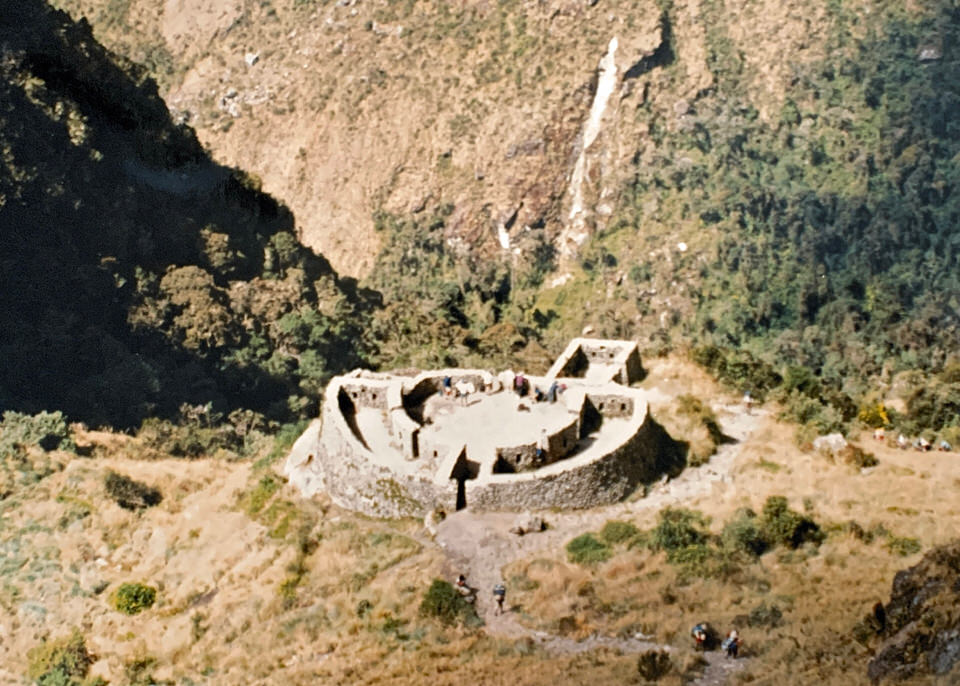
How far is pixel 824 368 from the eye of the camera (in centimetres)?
6300

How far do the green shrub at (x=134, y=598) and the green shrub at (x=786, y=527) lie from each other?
16153mm

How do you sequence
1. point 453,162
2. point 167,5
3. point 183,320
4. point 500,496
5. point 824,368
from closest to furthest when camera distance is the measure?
point 500,496 < point 183,320 < point 824,368 < point 453,162 < point 167,5

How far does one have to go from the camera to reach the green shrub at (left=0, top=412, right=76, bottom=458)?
4031cm

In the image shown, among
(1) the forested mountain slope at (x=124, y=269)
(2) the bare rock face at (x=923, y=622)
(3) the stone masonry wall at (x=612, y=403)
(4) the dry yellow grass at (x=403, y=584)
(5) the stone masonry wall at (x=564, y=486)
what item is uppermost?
(1) the forested mountain slope at (x=124, y=269)

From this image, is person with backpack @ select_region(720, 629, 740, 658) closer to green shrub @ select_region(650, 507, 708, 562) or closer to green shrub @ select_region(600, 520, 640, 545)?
green shrub @ select_region(650, 507, 708, 562)

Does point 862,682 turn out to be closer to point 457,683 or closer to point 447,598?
point 457,683

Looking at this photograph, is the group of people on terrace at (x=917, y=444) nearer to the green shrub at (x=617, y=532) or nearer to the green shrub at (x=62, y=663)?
the green shrub at (x=617, y=532)

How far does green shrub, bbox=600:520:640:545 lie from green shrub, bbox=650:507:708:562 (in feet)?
1.77

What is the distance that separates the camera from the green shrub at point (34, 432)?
40.3 m

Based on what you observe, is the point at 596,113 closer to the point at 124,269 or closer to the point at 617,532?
the point at 124,269

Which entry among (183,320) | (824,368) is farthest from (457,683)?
(824,368)

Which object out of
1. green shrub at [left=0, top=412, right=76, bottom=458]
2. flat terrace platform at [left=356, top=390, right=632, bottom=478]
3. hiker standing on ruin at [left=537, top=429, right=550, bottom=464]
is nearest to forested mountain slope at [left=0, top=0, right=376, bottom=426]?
green shrub at [left=0, top=412, right=76, bottom=458]

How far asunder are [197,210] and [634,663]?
138ft

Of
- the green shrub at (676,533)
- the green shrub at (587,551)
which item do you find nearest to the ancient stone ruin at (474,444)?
the green shrub at (587,551)
